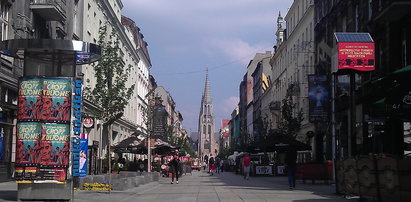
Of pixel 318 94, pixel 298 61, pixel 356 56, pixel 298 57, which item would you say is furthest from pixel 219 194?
pixel 298 57

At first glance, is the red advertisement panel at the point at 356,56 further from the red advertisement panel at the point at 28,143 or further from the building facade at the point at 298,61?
the building facade at the point at 298,61

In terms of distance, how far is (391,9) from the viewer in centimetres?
2303

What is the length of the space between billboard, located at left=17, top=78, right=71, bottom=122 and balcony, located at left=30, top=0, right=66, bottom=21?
14.5 metres

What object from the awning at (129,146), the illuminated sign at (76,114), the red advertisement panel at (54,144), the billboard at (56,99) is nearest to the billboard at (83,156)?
the illuminated sign at (76,114)

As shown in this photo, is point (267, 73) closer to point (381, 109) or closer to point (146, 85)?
point (146, 85)

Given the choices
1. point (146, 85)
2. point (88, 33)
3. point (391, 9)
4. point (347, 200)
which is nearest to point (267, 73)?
point (146, 85)

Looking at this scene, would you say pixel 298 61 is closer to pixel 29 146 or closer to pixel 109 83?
pixel 109 83

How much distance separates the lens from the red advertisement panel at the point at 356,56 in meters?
17.6

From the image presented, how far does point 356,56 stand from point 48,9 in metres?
17.1

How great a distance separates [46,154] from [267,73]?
284 ft

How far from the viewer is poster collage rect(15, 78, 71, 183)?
1449 cm

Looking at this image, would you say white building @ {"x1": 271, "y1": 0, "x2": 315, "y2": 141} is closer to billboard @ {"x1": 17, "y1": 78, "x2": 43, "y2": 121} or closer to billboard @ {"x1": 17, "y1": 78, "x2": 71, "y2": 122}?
billboard @ {"x1": 17, "y1": 78, "x2": 71, "y2": 122}

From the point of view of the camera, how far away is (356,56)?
17.8 m

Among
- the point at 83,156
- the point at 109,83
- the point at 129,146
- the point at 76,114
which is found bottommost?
the point at 83,156
